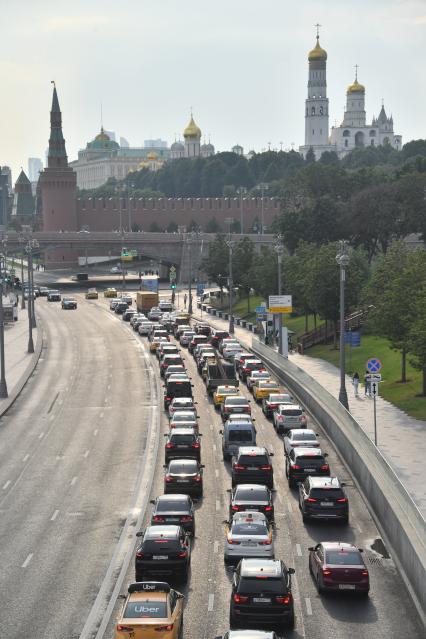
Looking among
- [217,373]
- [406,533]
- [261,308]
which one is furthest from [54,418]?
[261,308]

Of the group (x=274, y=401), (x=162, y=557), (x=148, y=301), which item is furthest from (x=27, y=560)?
(x=148, y=301)

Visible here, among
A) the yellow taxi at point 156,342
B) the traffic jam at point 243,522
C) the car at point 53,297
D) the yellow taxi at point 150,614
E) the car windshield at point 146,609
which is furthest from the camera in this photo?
the car at point 53,297

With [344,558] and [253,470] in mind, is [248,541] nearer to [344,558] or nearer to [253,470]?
[344,558]

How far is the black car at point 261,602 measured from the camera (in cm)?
2423

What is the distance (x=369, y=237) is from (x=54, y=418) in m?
79.4

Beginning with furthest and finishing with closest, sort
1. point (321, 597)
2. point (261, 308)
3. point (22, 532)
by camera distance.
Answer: point (261, 308)
point (22, 532)
point (321, 597)

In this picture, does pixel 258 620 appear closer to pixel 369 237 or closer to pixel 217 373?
pixel 217 373

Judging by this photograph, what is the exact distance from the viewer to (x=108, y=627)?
25.2 meters

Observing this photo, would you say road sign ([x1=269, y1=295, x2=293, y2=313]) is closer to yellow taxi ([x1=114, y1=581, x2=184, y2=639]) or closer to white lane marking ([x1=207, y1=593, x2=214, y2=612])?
white lane marking ([x1=207, y1=593, x2=214, y2=612])

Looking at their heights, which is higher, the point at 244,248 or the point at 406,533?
the point at 244,248

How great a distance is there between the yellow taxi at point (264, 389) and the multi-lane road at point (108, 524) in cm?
108

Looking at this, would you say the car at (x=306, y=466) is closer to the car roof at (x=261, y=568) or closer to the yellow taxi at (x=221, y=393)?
the car roof at (x=261, y=568)

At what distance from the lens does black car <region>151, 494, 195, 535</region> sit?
31.5 metres

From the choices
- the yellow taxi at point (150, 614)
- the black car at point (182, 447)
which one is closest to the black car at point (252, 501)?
the black car at point (182, 447)
